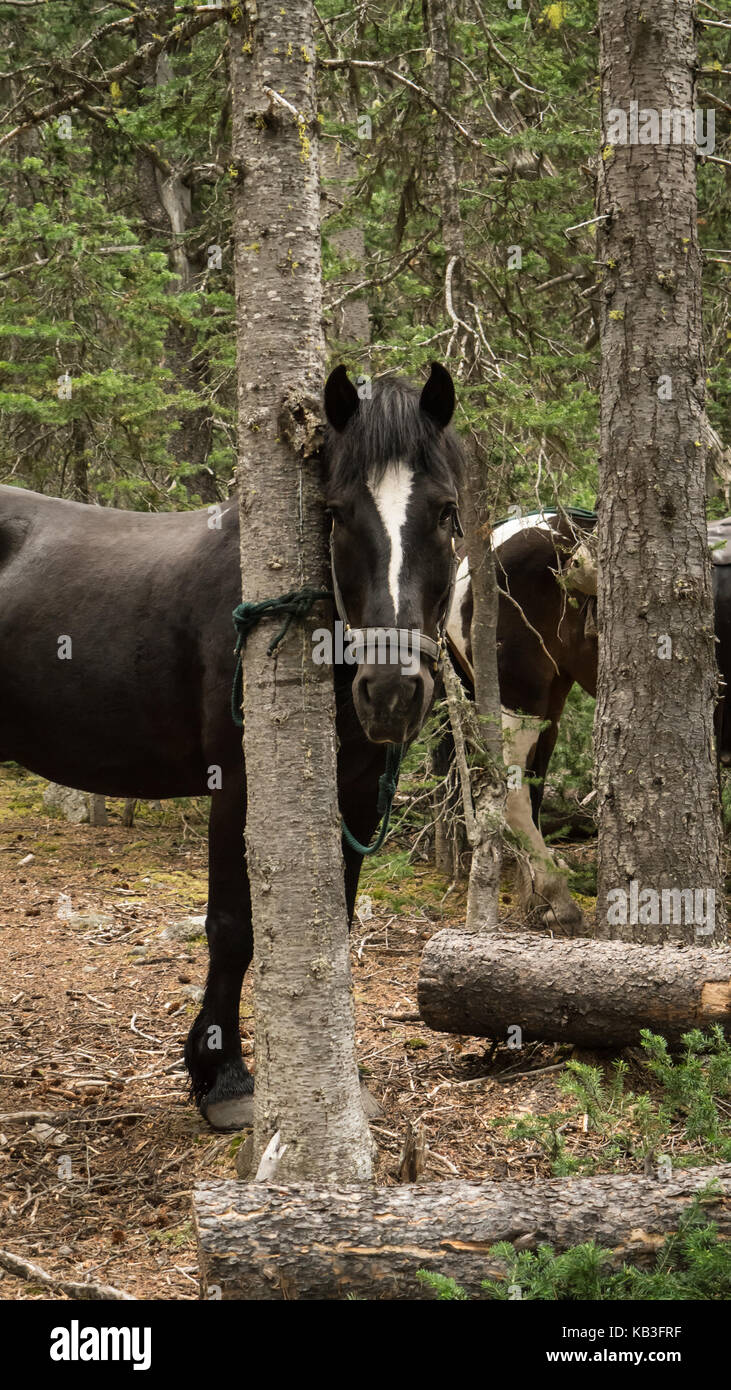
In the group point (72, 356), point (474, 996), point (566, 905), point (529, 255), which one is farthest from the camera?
point (72, 356)

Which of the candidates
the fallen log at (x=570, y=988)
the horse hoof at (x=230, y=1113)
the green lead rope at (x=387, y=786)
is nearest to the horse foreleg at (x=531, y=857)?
the fallen log at (x=570, y=988)

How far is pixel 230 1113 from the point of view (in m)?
4.48

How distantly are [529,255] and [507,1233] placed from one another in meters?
5.51

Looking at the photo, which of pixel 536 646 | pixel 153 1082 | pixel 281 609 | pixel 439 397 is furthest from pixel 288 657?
pixel 536 646

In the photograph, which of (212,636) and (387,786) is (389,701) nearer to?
(387,786)

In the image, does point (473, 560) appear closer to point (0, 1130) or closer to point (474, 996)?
point (474, 996)

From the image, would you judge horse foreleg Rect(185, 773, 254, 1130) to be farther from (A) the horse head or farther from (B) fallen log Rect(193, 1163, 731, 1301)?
(B) fallen log Rect(193, 1163, 731, 1301)

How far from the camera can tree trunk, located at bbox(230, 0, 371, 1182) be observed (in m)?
3.50

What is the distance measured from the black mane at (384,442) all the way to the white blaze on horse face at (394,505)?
A: 0.03 metres

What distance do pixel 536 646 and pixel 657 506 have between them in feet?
8.54

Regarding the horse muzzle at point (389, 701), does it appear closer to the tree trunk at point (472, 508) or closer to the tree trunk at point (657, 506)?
the tree trunk at point (657, 506)

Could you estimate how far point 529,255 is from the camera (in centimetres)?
674

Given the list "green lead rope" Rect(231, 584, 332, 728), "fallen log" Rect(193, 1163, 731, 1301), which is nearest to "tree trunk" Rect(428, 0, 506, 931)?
"green lead rope" Rect(231, 584, 332, 728)
